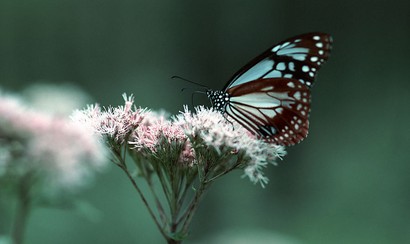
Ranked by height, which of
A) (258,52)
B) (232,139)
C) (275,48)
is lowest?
(232,139)

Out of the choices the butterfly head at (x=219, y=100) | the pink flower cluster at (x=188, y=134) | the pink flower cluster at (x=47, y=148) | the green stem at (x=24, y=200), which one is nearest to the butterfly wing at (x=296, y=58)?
the butterfly head at (x=219, y=100)

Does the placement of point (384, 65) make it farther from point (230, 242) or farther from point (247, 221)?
point (230, 242)

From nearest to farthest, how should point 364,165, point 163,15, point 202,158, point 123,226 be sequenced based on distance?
point 202,158 < point 123,226 < point 364,165 < point 163,15

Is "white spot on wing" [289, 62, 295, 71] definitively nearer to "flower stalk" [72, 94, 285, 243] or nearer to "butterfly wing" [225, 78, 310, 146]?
"butterfly wing" [225, 78, 310, 146]

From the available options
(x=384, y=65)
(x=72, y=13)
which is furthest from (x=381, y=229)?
(x=72, y=13)

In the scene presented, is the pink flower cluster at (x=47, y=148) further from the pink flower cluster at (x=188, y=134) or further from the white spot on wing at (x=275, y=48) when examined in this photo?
the white spot on wing at (x=275, y=48)

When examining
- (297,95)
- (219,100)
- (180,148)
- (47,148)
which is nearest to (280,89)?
(297,95)

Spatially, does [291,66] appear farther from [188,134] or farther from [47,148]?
[47,148]
